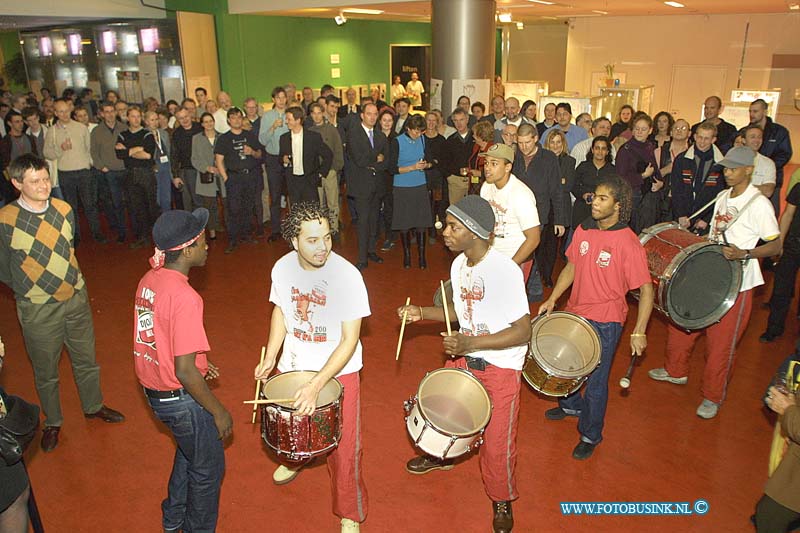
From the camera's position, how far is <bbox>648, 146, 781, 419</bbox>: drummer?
4.34m

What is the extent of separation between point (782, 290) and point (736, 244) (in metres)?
1.93

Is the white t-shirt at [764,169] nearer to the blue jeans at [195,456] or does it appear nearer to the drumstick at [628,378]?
the drumstick at [628,378]

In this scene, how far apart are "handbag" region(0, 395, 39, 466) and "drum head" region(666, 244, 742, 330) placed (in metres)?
3.83

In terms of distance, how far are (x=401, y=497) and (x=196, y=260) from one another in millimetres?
1991

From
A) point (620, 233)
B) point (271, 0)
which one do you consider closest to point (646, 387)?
point (620, 233)

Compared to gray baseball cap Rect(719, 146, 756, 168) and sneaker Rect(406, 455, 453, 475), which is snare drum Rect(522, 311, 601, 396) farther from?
gray baseball cap Rect(719, 146, 756, 168)

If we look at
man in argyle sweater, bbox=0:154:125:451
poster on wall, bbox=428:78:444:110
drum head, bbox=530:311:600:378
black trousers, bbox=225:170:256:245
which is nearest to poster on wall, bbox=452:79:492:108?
poster on wall, bbox=428:78:444:110

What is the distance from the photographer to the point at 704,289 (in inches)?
172

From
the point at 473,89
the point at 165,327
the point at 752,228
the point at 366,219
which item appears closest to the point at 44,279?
the point at 165,327

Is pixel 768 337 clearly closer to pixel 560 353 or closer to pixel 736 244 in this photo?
pixel 736 244

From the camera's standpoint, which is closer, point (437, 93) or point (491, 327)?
point (491, 327)

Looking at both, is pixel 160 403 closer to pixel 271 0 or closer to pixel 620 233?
pixel 620 233

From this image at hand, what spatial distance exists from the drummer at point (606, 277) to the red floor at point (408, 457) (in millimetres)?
519

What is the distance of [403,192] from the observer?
7.68m
